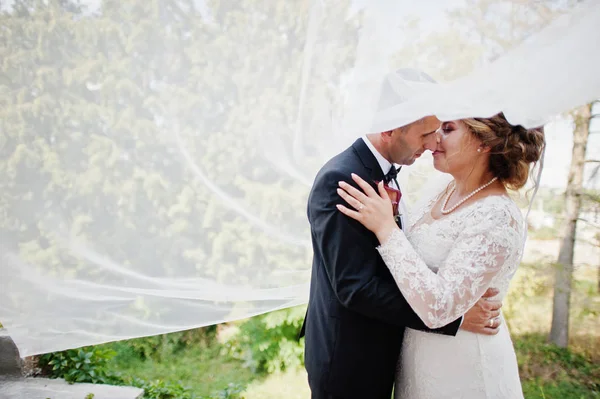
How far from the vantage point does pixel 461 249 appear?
147 cm

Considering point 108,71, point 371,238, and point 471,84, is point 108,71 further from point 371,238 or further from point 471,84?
point 471,84

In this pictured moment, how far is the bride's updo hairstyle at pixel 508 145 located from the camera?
157cm

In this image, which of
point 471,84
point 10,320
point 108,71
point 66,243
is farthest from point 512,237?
point 10,320

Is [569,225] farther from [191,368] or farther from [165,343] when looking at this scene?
[165,343]

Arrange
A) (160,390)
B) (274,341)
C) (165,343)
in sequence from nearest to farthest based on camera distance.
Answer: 1. (160,390)
2. (274,341)
3. (165,343)

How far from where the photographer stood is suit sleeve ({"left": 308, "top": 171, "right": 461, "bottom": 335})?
1461mm

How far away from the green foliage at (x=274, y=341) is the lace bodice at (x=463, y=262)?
7.39ft

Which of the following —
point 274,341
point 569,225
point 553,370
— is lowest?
point 274,341

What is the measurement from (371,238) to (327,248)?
0.54ft

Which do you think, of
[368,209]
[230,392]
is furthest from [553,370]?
[368,209]

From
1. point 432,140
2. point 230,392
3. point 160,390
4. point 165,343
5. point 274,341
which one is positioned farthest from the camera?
point 165,343

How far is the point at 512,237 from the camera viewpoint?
1.46 metres

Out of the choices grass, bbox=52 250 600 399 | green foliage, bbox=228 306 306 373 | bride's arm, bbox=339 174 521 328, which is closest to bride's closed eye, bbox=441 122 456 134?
bride's arm, bbox=339 174 521 328

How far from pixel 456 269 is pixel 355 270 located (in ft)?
1.07
